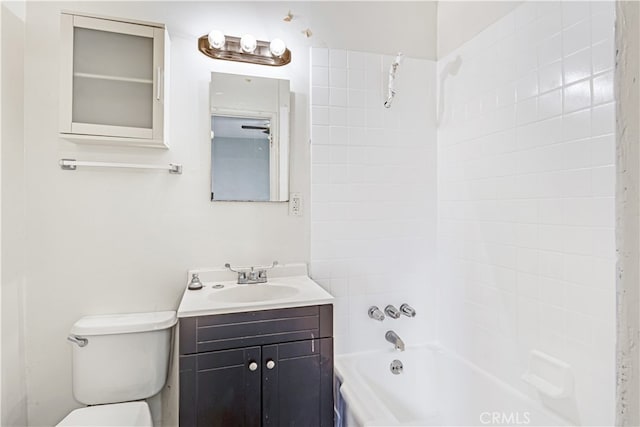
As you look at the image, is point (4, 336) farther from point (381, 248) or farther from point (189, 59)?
point (381, 248)

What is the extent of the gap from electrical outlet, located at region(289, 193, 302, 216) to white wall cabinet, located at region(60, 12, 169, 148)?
0.70 metres

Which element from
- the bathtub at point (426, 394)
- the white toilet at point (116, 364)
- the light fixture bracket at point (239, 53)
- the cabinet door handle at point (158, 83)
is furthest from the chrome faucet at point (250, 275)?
the light fixture bracket at point (239, 53)

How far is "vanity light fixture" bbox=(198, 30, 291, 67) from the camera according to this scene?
68.9 inches

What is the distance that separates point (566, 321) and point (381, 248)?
946 mm

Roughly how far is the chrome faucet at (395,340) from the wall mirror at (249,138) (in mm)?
969

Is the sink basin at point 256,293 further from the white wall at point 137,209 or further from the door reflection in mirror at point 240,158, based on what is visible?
the door reflection in mirror at point 240,158

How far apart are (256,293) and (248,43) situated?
4.13 feet

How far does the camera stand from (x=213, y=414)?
1.40 m

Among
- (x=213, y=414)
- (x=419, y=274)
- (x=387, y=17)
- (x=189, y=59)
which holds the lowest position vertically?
(x=213, y=414)

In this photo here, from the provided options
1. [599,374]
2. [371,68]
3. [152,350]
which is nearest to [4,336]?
[152,350]

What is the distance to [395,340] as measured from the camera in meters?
1.96

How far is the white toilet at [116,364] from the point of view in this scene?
1516mm

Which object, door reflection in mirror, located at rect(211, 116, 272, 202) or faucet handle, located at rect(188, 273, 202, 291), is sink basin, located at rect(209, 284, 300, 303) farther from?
door reflection in mirror, located at rect(211, 116, 272, 202)

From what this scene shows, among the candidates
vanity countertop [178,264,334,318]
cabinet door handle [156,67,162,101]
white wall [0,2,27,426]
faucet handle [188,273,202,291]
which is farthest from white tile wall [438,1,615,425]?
white wall [0,2,27,426]
